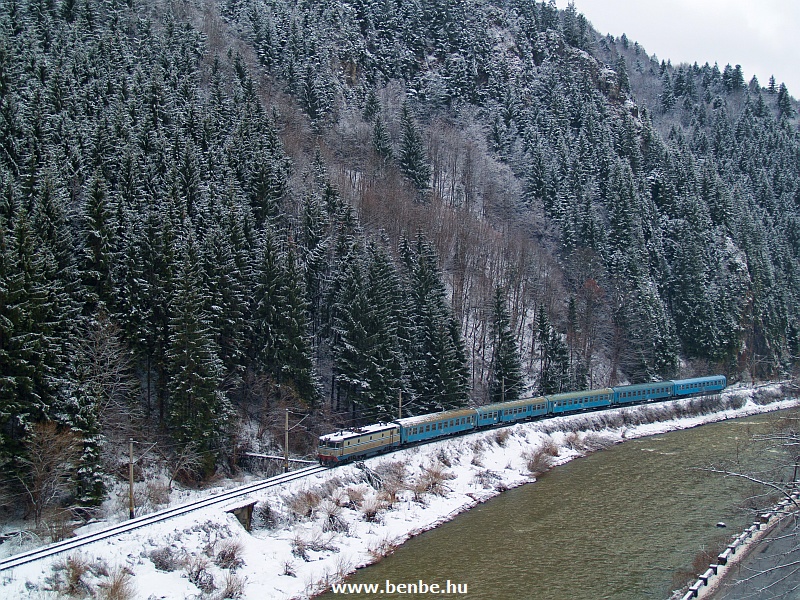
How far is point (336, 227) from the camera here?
205ft

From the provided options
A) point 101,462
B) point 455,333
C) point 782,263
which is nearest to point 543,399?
point 455,333

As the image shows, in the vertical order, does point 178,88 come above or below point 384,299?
above

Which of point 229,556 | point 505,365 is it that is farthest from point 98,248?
point 505,365

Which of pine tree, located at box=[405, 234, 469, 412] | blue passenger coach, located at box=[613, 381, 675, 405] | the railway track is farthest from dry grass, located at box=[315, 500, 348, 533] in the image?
blue passenger coach, located at box=[613, 381, 675, 405]

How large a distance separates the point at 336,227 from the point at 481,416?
23182 millimetres

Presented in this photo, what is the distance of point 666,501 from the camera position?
39562 millimetres

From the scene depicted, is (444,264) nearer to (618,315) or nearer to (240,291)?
(618,315)

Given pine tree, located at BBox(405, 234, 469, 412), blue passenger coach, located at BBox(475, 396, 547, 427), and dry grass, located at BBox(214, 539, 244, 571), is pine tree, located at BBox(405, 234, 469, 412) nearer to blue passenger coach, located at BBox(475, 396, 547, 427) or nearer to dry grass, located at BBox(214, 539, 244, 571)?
blue passenger coach, located at BBox(475, 396, 547, 427)

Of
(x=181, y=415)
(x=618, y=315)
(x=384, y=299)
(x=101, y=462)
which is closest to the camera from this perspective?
(x=101, y=462)

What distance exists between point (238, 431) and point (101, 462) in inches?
473

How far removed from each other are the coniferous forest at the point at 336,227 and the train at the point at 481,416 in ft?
12.2

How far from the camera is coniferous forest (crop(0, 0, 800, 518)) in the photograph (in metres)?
38.7

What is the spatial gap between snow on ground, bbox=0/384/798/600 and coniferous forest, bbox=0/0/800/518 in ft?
20.7

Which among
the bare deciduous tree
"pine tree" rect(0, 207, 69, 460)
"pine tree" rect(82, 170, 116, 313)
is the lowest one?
the bare deciduous tree
